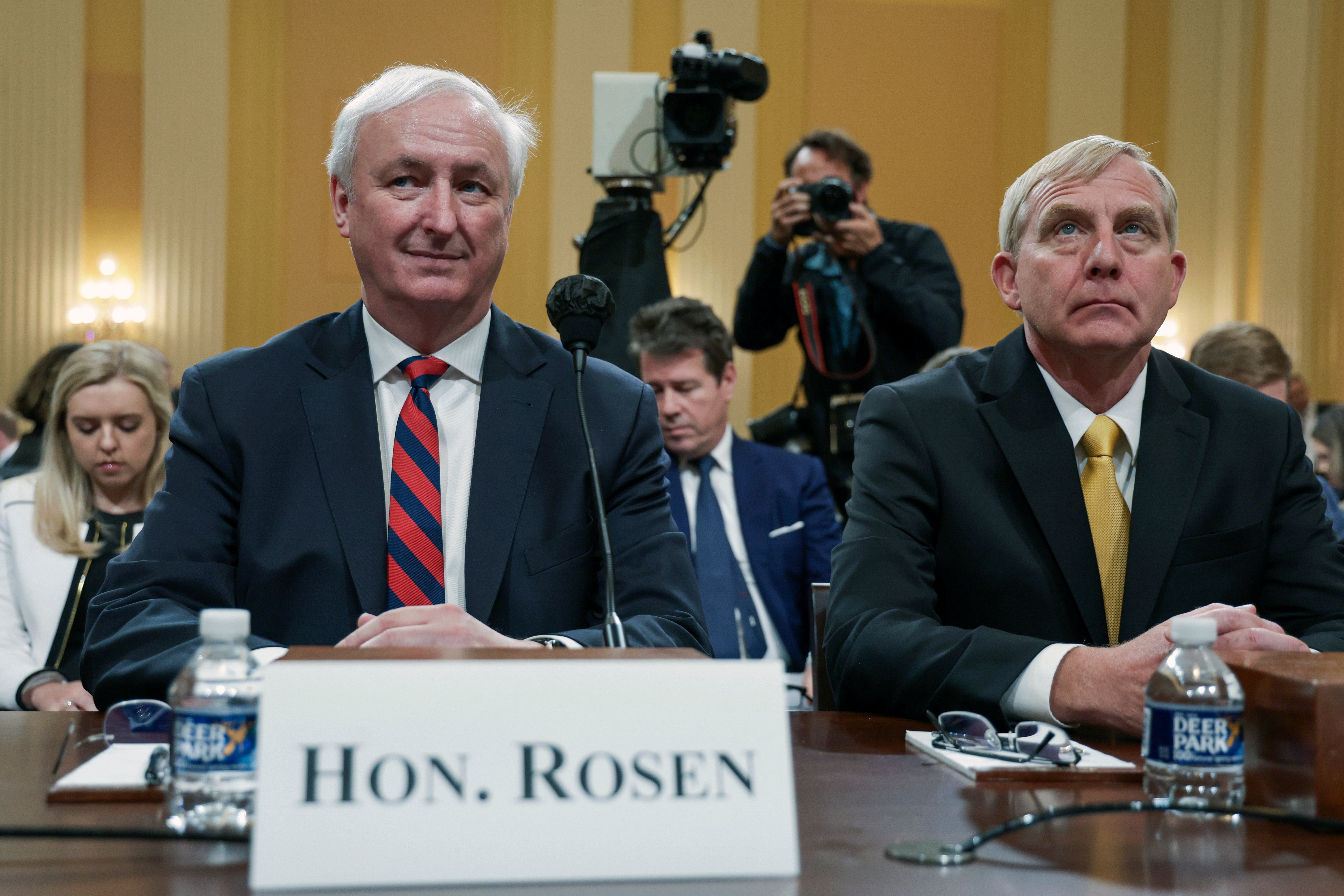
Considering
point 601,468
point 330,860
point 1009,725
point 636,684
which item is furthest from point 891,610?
point 330,860

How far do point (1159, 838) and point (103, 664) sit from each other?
1.08 meters

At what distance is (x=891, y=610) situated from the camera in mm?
1485

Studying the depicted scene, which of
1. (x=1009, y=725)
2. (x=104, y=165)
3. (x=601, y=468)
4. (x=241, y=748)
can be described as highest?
(x=104, y=165)

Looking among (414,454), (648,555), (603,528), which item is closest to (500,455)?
(414,454)

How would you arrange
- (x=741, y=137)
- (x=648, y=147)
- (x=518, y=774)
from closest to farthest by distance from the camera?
(x=518, y=774), (x=648, y=147), (x=741, y=137)

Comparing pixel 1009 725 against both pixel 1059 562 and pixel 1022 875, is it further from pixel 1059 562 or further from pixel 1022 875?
pixel 1022 875

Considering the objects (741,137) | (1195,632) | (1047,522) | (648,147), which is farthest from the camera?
(741,137)

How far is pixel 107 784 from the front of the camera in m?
0.96

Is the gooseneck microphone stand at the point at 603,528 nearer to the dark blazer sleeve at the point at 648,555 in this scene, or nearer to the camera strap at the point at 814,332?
the dark blazer sleeve at the point at 648,555

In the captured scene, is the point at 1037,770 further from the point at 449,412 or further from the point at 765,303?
the point at 765,303

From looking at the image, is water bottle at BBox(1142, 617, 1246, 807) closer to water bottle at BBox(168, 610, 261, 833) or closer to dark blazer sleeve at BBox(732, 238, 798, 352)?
water bottle at BBox(168, 610, 261, 833)

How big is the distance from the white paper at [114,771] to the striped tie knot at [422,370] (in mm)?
637

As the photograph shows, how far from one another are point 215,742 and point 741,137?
26.1ft

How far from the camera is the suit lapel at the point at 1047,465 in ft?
5.10
